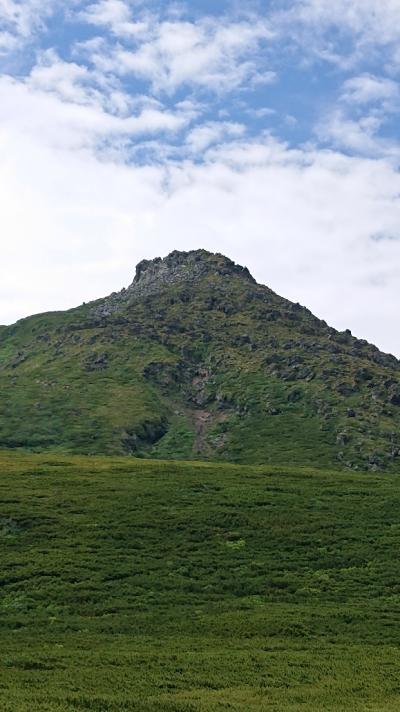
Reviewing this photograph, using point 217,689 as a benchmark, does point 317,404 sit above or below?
above

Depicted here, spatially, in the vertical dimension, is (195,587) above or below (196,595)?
above

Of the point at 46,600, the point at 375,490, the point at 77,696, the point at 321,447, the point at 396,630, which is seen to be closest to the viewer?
the point at 77,696

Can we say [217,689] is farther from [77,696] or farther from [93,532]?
[93,532]

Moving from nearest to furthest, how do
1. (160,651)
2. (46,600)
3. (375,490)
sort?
(160,651) → (46,600) → (375,490)

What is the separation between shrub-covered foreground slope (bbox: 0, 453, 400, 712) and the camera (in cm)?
3441

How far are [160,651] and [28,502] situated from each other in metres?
46.5

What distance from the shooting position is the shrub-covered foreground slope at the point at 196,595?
3441 centimetres

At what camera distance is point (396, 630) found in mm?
48562

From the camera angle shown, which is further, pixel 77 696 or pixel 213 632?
pixel 213 632

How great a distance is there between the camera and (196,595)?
5534 centimetres

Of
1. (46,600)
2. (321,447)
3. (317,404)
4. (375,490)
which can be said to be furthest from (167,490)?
(317,404)

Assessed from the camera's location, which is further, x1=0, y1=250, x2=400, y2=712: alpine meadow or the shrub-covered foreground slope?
x1=0, y1=250, x2=400, y2=712: alpine meadow

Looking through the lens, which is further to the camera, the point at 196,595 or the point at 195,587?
the point at 195,587

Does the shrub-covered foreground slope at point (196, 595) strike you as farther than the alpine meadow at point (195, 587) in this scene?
No
